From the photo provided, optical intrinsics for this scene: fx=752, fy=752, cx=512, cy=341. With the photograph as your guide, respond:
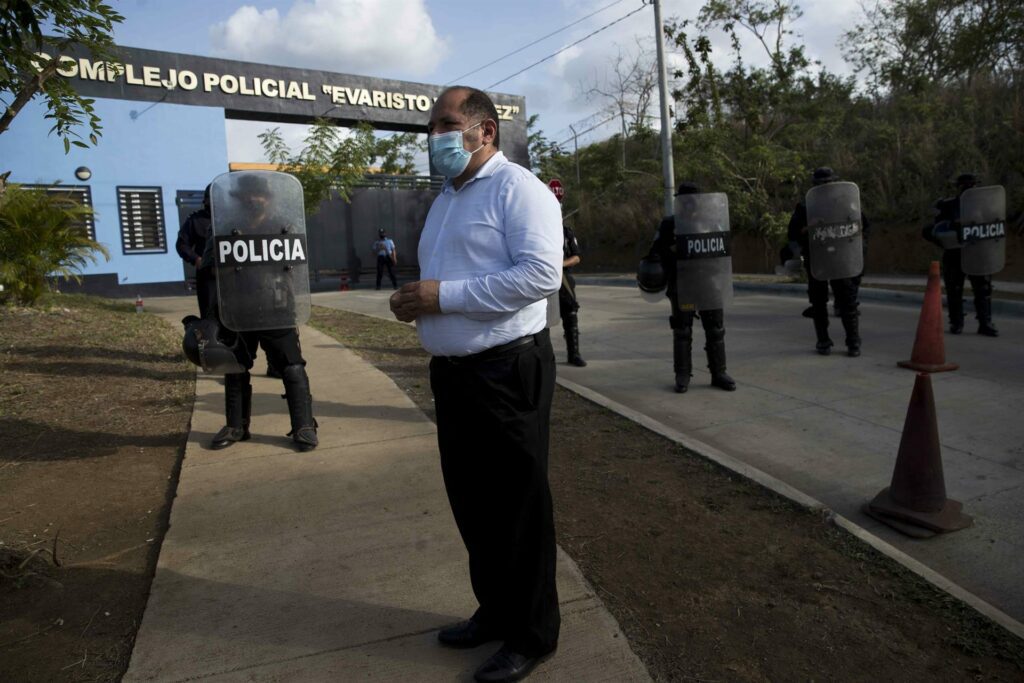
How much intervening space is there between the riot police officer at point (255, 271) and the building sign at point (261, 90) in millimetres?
15187

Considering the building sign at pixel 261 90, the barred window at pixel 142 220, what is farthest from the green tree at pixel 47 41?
the barred window at pixel 142 220

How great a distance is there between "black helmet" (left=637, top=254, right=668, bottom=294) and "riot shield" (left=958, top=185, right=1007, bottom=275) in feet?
13.1

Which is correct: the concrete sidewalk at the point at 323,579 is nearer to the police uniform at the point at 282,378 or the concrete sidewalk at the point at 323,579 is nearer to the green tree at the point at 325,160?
the police uniform at the point at 282,378

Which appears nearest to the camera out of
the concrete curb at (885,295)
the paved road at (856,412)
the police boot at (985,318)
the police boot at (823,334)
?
the paved road at (856,412)

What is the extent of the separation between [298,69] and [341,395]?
61.0 feet

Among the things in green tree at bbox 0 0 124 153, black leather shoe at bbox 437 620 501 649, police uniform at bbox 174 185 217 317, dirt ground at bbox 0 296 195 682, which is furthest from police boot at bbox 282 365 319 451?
black leather shoe at bbox 437 620 501 649

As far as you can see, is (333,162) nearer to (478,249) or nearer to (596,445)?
(596,445)

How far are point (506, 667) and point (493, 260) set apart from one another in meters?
1.27

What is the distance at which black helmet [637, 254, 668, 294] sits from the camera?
255 inches

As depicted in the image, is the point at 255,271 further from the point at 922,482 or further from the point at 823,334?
the point at 823,334

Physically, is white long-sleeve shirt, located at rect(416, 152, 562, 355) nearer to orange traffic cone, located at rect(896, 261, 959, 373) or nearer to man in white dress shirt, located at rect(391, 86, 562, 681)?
man in white dress shirt, located at rect(391, 86, 562, 681)

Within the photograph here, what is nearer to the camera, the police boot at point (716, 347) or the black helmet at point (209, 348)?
the black helmet at point (209, 348)

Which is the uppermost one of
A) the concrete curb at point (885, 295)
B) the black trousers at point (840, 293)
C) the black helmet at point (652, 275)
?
the black helmet at point (652, 275)

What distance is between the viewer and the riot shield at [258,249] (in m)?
4.44
